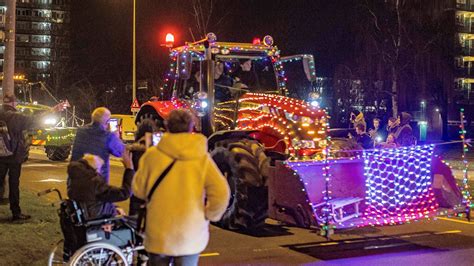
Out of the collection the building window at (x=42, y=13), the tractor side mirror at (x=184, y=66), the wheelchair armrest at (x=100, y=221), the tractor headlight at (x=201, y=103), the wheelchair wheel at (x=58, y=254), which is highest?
the building window at (x=42, y=13)

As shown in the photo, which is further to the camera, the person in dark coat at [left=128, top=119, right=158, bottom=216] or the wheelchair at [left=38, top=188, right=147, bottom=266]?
the person in dark coat at [left=128, top=119, right=158, bottom=216]

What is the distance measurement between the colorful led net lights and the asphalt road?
0.47 meters

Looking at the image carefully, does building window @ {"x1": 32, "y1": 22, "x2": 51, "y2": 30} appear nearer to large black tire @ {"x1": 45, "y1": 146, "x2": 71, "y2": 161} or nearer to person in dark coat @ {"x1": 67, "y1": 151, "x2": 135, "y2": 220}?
large black tire @ {"x1": 45, "y1": 146, "x2": 71, "y2": 161}

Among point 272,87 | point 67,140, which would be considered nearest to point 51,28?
point 67,140

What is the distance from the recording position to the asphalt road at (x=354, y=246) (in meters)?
7.92

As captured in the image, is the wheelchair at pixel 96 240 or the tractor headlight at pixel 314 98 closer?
the wheelchair at pixel 96 240

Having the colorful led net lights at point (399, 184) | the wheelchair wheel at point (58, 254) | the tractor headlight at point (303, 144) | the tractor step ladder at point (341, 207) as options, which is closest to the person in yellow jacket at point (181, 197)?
the wheelchair wheel at point (58, 254)

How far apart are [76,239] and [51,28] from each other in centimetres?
12858

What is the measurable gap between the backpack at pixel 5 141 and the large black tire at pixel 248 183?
3.29 m

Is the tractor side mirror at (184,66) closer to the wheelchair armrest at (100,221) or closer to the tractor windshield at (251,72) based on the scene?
the tractor windshield at (251,72)

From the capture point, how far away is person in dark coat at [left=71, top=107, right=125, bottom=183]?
6258mm

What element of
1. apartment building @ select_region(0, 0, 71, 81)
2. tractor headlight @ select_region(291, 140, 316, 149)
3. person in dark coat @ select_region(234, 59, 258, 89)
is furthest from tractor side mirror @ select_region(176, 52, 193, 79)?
apartment building @ select_region(0, 0, 71, 81)

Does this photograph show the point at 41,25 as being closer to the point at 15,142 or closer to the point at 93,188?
the point at 15,142

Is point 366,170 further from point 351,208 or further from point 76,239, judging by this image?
point 76,239
